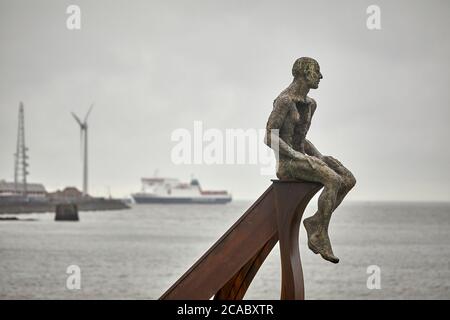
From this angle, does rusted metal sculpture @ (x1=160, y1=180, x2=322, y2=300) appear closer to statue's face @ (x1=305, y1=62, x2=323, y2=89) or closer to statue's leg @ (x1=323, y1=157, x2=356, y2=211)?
statue's leg @ (x1=323, y1=157, x2=356, y2=211)

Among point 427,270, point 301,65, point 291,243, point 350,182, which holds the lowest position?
point 427,270

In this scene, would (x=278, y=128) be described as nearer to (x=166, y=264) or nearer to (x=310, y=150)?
(x=310, y=150)

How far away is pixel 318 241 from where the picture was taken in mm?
9422

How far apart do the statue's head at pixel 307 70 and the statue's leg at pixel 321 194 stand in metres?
0.89

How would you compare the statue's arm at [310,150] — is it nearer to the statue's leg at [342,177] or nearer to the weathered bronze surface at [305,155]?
the weathered bronze surface at [305,155]

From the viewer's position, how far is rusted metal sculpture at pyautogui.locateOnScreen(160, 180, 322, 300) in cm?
952

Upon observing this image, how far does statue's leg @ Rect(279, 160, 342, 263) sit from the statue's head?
2.93ft

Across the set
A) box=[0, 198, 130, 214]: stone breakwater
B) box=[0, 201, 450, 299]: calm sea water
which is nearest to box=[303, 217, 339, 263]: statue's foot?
box=[0, 201, 450, 299]: calm sea water

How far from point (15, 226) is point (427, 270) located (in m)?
55.8

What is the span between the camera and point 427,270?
51.4 m
